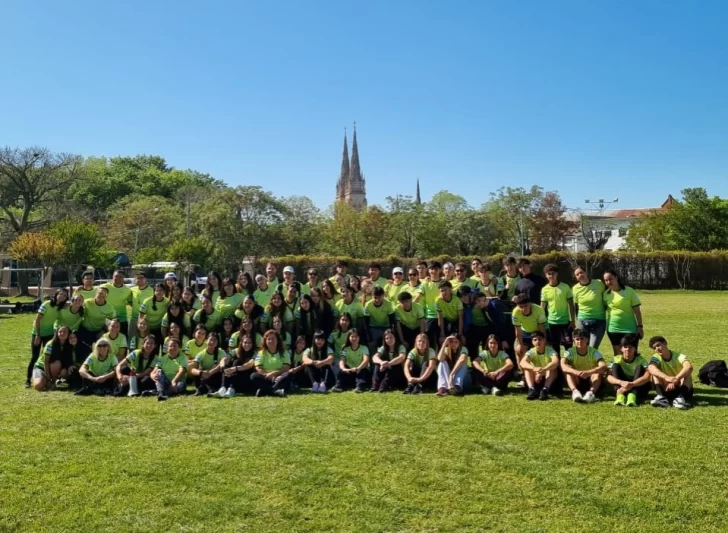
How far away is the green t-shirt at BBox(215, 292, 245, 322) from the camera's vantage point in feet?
32.4

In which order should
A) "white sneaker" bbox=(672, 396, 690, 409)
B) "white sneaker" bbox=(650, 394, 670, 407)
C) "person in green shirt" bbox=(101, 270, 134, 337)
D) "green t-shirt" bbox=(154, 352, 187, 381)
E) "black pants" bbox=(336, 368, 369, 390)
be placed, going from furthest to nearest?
1. "person in green shirt" bbox=(101, 270, 134, 337)
2. "black pants" bbox=(336, 368, 369, 390)
3. "green t-shirt" bbox=(154, 352, 187, 381)
4. "white sneaker" bbox=(650, 394, 670, 407)
5. "white sneaker" bbox=(672, 396, 690, 409)

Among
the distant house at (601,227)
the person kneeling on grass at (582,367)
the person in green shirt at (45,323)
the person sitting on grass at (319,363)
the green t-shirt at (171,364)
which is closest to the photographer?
the person kneeling on grass at (582,367)

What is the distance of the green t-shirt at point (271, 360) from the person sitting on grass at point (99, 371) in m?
2.19

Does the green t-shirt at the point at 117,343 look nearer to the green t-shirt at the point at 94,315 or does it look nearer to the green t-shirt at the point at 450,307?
the green t-shirt at the point at 94,315

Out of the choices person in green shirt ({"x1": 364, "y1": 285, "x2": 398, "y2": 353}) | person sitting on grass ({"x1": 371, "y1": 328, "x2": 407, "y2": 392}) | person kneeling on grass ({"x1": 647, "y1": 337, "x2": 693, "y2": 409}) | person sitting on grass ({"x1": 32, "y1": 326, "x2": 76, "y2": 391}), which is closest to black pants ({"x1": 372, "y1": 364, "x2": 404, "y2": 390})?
person sitting on grass ({"x1": 371, "y1": 328, "x2": 407, "y2": 392})

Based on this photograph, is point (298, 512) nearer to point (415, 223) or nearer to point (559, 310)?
point (559, 310)

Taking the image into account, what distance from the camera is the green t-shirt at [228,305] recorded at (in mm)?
9883

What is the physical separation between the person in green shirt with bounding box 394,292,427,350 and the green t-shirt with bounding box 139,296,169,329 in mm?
3873

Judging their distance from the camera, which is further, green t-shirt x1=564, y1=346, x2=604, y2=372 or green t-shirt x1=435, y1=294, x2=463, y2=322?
green t-shirt x1=435, y1=294, x2=463, y2=322

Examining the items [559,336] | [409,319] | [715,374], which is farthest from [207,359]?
[715,374]

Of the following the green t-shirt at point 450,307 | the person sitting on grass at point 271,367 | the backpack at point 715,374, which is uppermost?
the green t-shirt at point 450,307

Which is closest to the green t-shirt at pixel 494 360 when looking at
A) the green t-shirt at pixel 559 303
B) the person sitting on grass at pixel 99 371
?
the green t-shirt at pixel 559 303

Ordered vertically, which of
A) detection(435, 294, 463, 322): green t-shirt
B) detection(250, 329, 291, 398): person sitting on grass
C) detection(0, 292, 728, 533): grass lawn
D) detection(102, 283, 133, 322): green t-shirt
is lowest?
detection(0, 292, 728, 533): grass lawn

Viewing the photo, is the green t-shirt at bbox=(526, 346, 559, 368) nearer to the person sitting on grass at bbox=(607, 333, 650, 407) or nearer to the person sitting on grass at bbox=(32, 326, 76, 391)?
the person sitting on grass at bbox=(607, 333, 650, 407)
